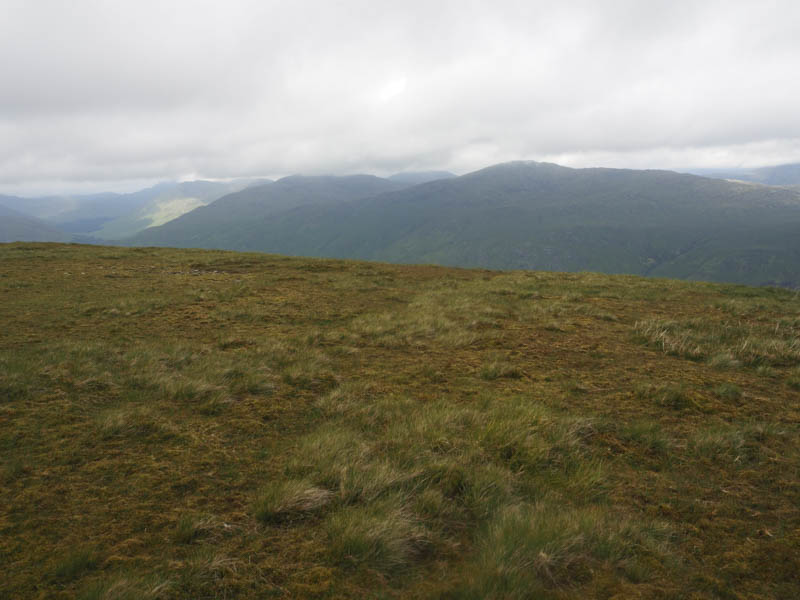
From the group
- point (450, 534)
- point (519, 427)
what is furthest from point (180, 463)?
point (519, 427)

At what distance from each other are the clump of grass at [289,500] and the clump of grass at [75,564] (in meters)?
1.41

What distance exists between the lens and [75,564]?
11.2 feet

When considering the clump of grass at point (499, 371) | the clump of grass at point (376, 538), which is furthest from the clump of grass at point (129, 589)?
the clump of grass at point (499, 371)

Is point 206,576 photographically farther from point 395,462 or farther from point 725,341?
point 725,341

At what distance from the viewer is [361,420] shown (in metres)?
6.51

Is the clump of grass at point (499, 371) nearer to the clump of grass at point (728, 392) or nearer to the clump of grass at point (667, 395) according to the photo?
the clump of grass at point (667, 395)

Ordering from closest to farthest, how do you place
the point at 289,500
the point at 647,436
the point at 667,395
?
the point at 289,500 → the point at 647,436 → the point at 667,395

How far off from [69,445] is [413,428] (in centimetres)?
483

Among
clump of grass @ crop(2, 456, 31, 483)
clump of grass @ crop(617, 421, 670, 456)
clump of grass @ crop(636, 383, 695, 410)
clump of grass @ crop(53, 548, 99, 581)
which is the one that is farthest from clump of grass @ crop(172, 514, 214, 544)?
clump of grass @ crop(636, 383, 695, 410)

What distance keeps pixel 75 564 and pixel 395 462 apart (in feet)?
10.8

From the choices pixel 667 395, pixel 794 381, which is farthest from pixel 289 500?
pixel 794 381

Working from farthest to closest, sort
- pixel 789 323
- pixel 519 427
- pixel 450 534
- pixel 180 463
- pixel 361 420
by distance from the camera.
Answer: pixel 789 323
pixel 361 420
pixel 519 427
pixel 180 463
pixel 450 534

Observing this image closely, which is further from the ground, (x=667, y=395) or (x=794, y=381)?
(x=667, y=395)

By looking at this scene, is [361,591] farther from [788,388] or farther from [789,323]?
[789,323]
